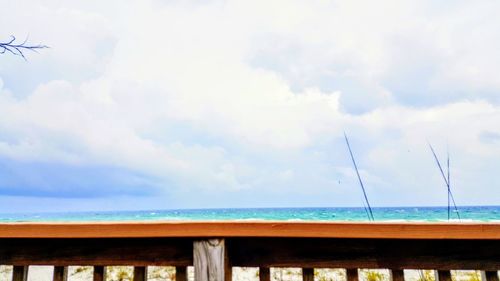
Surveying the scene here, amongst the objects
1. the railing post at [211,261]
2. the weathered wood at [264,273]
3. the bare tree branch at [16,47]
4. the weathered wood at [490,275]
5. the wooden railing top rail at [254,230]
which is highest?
the bare tree branch at [16,47]

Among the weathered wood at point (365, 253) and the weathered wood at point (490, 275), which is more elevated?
the weathered wood at point (365, 253)

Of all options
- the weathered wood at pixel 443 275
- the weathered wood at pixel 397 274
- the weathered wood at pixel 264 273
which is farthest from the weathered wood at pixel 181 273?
the weathered wood at pixel 443 275

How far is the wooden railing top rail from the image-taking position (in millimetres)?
1078

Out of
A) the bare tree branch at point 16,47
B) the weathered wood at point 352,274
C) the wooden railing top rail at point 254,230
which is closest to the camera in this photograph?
the wooden railing top rail at point 254,230

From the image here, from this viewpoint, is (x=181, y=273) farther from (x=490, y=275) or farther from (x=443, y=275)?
(x=490, y=275)

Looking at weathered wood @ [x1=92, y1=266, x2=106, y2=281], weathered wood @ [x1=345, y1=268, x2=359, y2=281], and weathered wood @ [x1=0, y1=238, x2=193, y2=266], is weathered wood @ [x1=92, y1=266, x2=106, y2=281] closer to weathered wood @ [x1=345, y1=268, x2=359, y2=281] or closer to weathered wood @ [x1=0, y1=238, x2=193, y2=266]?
weathered wood @ [x1=0, y1=238, x2=193, y2=266]

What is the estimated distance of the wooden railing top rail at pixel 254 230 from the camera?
1.08 metres

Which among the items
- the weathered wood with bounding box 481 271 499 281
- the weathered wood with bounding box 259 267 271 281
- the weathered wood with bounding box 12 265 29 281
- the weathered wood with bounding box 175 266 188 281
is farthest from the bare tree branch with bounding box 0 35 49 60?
the weathered wood with bounding box 481 271 499 281

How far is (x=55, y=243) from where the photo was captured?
4.07 feet

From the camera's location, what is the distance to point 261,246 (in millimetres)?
1187

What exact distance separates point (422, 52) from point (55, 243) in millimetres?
12715

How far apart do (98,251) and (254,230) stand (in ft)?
1.87

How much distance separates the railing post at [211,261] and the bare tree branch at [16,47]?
1.30 m

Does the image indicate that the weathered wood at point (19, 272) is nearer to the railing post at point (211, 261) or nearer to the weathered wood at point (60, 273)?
the weathered wood at point (60, 273)
